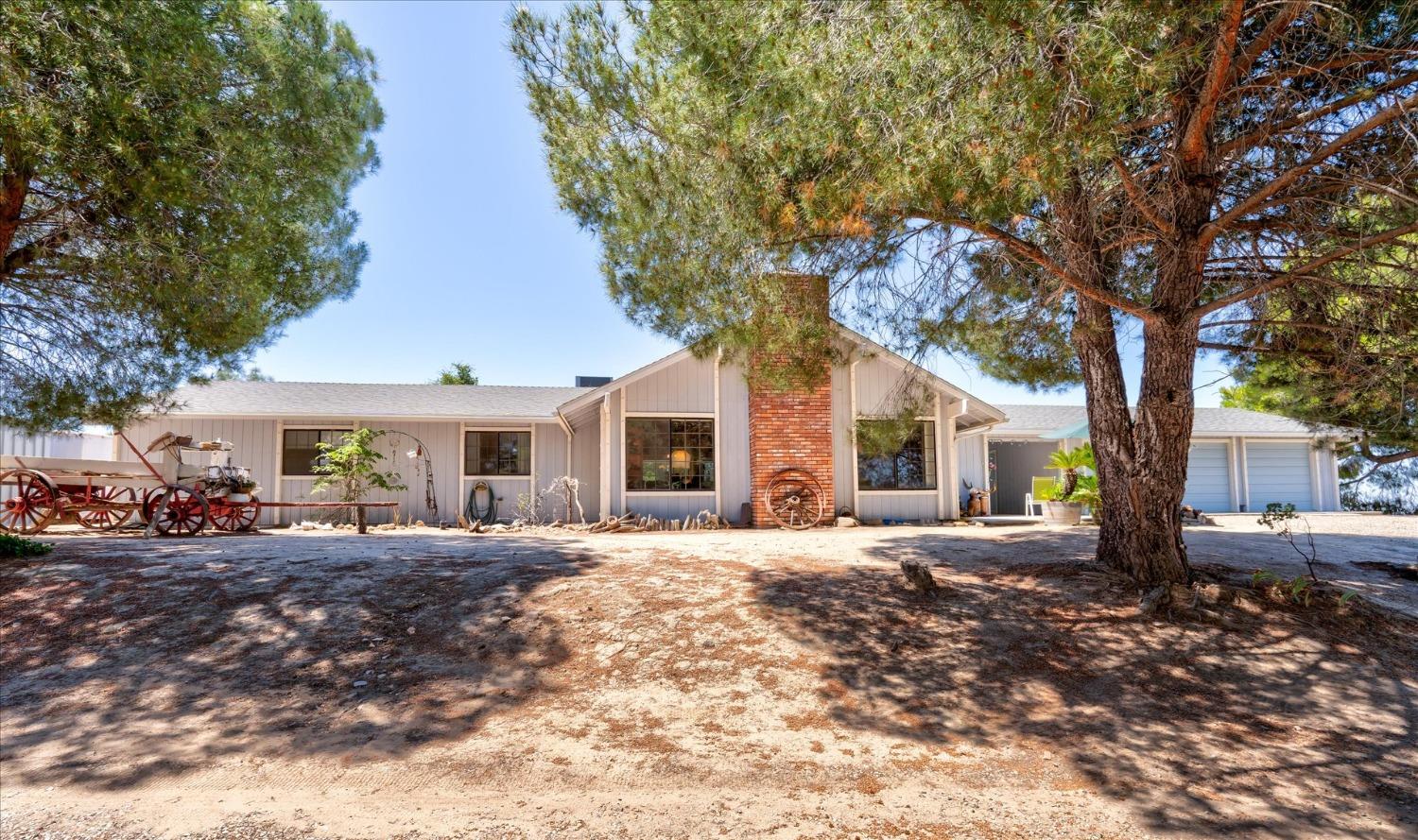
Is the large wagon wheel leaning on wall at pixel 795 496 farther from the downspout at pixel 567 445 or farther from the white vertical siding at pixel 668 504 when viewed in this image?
the downspout at pixel 567 445

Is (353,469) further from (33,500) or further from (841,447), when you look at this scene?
(841,447)

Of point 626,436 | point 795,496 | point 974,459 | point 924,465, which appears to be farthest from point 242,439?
point 974,459

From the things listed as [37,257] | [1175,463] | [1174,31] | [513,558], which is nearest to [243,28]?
[37,257]

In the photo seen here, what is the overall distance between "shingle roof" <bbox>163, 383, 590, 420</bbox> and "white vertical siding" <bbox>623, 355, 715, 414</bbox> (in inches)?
101

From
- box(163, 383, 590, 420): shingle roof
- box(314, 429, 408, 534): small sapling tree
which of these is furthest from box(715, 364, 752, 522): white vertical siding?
box(314, 429, 408, 534): small sapling tree

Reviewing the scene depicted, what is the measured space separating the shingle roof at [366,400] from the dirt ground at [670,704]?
694 centimetres

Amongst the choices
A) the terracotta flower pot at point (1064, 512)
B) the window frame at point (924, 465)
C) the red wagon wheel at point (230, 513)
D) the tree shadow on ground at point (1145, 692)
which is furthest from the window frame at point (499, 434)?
the terracotta flower pot at point (1064, 512)

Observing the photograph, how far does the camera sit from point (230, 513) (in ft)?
33.6

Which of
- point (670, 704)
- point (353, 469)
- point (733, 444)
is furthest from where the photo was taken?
point (733, 444)

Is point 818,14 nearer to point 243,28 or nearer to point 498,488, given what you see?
point 243,28

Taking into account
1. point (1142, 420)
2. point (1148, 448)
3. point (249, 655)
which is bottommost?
point (249, 655)

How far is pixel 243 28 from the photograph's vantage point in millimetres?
6453

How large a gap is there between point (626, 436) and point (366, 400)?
635 cm

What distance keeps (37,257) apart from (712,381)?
8884 millimetres
